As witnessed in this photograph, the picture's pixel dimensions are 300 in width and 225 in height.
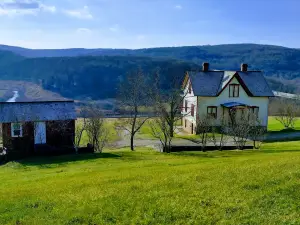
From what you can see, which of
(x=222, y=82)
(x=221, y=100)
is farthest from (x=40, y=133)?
(x=222, y=82)

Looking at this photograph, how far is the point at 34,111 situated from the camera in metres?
33.7

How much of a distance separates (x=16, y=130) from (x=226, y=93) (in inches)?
1113

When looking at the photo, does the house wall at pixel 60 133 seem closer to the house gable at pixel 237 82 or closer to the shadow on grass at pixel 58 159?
the shadow on grass at pixel 58 159

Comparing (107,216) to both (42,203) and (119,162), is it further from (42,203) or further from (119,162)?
(119,162)

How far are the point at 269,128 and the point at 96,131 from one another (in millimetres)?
30163

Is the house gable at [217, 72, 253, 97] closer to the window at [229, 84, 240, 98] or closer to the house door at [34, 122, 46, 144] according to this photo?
the window at [229, 84, 240, 98]

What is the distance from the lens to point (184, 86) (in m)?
55.5

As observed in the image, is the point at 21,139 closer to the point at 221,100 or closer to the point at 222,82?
the point at 221,100

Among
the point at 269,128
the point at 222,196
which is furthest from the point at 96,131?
the point at 269,128

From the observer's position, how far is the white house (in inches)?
1895

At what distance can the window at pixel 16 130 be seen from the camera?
33062mm

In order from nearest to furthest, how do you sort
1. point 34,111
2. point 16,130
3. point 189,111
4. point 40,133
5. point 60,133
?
point 16,130 → point 40,133 → point 34,111 → point 60,133 → point 189,111

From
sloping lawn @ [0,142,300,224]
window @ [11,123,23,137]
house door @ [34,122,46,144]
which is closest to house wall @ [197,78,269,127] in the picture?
house door @ [34,122,46,144]

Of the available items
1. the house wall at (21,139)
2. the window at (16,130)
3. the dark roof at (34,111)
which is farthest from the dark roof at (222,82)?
the window at (16,130)
